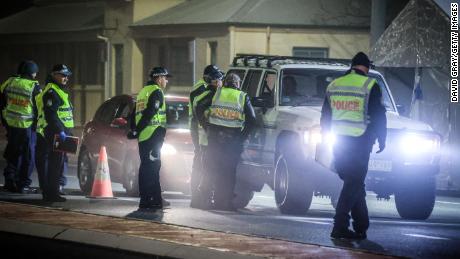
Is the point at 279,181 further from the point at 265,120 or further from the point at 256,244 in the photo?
the point at 256,244

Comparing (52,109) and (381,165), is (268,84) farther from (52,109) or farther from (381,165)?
(52,109)

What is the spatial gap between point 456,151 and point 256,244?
44.1 ft

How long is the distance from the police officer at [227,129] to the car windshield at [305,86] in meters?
0.89

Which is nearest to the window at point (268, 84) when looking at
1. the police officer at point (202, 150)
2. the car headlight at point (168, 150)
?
the police officer at point (202, 150)

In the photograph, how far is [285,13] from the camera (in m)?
38.6

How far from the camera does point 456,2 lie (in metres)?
22.6

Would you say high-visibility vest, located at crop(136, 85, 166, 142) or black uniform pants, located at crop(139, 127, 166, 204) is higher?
high-visibility vest, located at crop(136, 85, 166, 142)

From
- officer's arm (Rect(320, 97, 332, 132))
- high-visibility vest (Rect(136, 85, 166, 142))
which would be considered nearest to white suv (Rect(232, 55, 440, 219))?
high-visibility vest (Rect(136, 85, 166, 142))

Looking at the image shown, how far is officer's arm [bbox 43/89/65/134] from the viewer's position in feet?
51.0

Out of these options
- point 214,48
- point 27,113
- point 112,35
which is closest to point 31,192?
point 27,113

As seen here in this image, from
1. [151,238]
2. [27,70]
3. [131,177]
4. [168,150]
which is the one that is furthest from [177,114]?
[151,238]

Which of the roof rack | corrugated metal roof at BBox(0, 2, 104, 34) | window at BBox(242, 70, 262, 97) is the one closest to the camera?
the roof rack

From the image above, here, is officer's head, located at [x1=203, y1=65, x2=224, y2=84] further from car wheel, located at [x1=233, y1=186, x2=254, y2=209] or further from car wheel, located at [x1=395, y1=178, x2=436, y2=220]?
car wheel, located at [x1=395, y1=178, x2=436, y2=220]

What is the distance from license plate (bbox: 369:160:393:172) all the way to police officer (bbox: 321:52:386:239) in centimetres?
272
